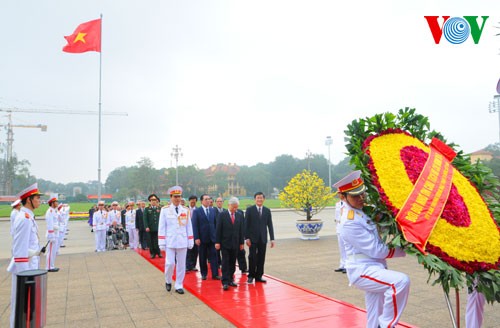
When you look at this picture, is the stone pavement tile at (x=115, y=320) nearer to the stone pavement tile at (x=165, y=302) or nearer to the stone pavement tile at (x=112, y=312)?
the stone pavement tile at (x=112, y=312)

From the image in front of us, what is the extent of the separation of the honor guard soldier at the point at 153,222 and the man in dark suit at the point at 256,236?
182 inches

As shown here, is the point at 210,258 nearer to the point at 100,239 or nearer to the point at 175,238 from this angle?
the point at 175,238

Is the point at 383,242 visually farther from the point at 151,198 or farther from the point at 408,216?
the point at 151,198

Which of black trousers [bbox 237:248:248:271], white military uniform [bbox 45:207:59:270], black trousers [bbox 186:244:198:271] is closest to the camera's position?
black trousers [bbox 237:248:248:271]

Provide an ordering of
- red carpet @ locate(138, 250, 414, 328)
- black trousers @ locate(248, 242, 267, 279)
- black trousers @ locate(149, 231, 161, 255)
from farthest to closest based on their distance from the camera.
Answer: black trousers @ locate(149, 231, 161, 255)
black trousers @ locate(248, 242, 267, 279)
red carpet @ locate(138, 250, 414, 328)

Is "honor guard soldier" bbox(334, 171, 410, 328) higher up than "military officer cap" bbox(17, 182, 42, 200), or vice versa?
"military officer cap" bbox(17, 182, 42, 200)

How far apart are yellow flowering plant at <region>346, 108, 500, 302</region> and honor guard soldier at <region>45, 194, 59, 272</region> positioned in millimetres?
8291

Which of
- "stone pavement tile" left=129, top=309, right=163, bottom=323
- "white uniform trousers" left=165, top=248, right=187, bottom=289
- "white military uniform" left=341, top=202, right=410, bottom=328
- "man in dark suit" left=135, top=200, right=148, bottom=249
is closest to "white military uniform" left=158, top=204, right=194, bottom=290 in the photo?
"white uniform trousers" left=165, top=248, right=187, bottom=289

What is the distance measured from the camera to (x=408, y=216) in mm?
2941

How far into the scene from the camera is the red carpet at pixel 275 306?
4.62 m

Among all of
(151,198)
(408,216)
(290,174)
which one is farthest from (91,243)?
(290,174)

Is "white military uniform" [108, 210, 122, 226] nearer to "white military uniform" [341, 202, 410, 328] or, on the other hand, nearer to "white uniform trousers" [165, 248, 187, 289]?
"white uniform trousers" [165, 248, 187, 289]

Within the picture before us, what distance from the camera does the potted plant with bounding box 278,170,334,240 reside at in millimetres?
13078

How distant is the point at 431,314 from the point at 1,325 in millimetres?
5698
